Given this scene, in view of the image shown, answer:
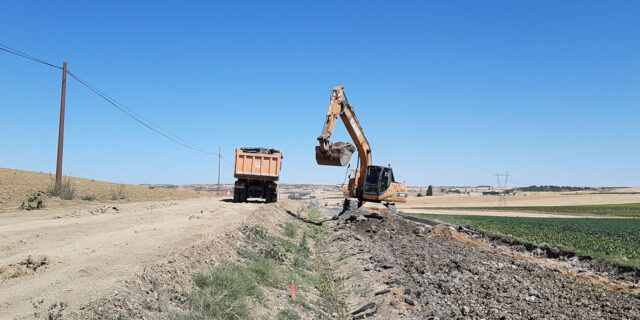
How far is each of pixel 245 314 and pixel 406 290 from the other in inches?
140

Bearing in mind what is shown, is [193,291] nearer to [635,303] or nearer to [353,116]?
[635,303]

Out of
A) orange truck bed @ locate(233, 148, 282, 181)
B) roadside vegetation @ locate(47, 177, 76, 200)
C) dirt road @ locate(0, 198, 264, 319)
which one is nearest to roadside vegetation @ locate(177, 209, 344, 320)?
dirt road @ locate(0, 198, 264, 319)

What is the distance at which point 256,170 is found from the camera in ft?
90.4

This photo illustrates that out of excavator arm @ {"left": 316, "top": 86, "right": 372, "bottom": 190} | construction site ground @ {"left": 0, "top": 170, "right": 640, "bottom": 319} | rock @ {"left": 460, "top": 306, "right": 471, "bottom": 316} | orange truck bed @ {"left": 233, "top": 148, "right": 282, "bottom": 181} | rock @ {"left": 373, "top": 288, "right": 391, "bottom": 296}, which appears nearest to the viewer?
construction site ground @ {"left": 0, "top": 170, "right": 640, "bottom": 319}

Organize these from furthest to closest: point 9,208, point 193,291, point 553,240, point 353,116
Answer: point 353,116 → point 553,240 → point 9,208 → point 193,291

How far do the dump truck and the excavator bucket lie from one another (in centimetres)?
717

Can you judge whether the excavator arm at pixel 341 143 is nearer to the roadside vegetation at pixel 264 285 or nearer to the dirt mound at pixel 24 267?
the roadside vegetation at pixel 264 285

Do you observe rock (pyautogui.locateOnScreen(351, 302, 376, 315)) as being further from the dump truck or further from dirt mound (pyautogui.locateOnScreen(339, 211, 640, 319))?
the dump truck

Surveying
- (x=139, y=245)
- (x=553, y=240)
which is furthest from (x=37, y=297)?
(x=553, y=240)

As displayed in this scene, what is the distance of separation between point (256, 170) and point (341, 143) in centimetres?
794

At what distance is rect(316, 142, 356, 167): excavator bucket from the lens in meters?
20.2

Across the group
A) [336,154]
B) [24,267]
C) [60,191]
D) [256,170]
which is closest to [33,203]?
[60,191]

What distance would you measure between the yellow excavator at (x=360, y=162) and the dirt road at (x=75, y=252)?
7575 mm

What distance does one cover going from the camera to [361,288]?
408 inches
